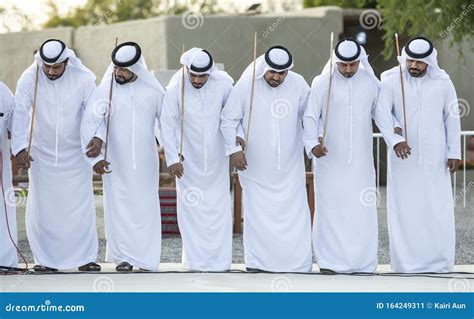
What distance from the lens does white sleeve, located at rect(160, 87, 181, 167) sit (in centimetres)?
980

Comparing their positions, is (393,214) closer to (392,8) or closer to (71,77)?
(71,77)

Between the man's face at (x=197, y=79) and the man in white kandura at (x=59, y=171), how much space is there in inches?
27.4

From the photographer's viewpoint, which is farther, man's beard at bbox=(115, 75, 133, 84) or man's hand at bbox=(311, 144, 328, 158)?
man's beard at bbox=(115, 75, 133, 84)

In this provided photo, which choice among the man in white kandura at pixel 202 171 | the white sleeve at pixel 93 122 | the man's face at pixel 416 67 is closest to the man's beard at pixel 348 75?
the man's face at pixel 416 67

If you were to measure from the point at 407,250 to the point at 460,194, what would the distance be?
527 centimetres

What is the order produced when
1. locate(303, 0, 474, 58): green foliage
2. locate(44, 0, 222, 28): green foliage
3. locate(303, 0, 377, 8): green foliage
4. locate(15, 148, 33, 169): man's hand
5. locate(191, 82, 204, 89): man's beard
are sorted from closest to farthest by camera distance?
1. locate(15, 148, 33, 169): man's hand
2. locate(191, 82, 204, 89): man's beard
3. locate(303, 0, 474, 58): green foliage
4. locate(303, 0, 377, 8): green foliage
5. locate(44, 0, 222, 28): green foliage

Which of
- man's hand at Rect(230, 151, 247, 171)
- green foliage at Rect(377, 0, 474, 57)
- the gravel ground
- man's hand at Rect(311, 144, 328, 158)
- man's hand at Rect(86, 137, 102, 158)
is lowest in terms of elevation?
the gravel ground

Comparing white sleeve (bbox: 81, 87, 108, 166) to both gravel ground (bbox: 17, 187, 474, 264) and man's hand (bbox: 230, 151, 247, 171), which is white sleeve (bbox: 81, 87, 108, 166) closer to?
man's hand (bbox: 230, 151, 247, 171)

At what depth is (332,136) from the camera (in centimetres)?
990

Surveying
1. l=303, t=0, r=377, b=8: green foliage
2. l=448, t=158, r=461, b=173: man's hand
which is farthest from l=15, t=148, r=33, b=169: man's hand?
l=303, t=0, r=377, b=8: green foliage

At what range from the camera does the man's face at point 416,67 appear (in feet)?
32.3

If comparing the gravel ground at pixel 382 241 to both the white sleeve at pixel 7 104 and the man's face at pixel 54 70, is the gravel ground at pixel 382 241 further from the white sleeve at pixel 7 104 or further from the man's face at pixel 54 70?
the man's face at pixel 54 70

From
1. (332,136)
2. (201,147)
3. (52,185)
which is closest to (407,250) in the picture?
(332,136)

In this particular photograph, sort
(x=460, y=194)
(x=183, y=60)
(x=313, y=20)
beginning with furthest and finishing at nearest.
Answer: (x=313, y=20) → (x=460, y=194) → (x=183, y=60)
